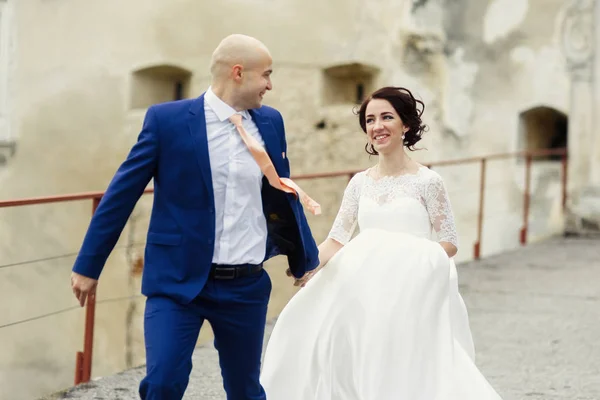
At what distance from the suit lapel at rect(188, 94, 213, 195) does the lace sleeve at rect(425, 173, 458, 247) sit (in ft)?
3.29

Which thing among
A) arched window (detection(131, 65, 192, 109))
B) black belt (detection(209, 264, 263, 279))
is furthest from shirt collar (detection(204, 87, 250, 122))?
arched window (detection(131, 65, 192, 109))

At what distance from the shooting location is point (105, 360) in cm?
1058

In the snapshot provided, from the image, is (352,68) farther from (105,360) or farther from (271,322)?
(271,322)

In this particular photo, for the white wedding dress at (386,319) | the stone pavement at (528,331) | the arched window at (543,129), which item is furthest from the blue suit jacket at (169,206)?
the arched window at (543,129)

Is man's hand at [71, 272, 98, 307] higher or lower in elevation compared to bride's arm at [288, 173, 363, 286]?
lower

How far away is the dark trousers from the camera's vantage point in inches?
103

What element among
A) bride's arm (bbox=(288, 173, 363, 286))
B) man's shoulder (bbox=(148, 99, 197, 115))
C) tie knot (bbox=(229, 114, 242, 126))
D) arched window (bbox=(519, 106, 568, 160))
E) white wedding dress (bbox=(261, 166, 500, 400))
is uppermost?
arched window (bbox=(519, 106, 568, 160))

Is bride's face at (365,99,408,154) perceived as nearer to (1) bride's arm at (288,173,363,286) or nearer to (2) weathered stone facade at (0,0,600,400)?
(1) bride's arm at (288,173,363,286)

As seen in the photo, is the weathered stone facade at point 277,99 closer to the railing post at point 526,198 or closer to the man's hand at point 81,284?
the railing post at point 526,198

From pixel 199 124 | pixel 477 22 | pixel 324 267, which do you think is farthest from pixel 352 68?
pixel 199 124

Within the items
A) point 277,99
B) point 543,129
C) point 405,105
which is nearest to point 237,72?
point 405,105

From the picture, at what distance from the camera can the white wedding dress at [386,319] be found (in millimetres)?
3260

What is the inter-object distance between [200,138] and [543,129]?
27.5ft

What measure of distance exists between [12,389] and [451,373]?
26.0 ft
